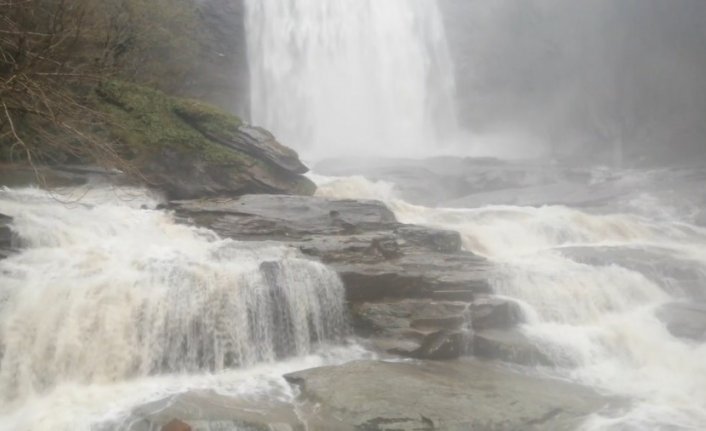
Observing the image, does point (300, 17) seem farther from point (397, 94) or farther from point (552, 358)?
point (552, 358)

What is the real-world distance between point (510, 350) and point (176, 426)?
5827 mm

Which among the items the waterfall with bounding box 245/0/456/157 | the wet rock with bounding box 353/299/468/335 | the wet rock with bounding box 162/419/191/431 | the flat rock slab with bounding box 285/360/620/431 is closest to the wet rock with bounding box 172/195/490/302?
the wet rock with bounding box 353/299/468/335

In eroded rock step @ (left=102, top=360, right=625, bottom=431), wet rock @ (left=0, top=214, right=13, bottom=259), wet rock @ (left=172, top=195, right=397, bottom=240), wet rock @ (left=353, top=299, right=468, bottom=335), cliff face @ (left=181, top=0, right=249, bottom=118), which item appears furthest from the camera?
cliff face @ (left=181, top=0, right=249, bottom=118)

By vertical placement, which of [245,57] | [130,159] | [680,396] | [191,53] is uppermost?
[245,57]

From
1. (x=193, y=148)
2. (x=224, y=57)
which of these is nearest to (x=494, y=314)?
(x=193, y=148)

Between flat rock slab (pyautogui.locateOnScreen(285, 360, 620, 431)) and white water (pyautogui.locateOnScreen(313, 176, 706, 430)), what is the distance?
568 millimetres

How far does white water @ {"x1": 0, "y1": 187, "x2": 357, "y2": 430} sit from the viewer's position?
318 inches

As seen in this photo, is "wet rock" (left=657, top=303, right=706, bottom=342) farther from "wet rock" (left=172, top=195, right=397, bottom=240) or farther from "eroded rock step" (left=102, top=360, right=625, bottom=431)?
"wet rock" (left=172, top=195, right=397, bottom=240)

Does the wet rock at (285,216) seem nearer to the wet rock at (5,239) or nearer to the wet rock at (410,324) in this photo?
the wet rock at (410,324)

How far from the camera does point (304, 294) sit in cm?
1072

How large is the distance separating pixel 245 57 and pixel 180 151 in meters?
14.3

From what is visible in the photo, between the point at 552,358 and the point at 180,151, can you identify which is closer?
the point at 552,358

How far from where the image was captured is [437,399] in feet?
26.6

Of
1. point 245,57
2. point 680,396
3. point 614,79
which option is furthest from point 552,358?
point 614,79
